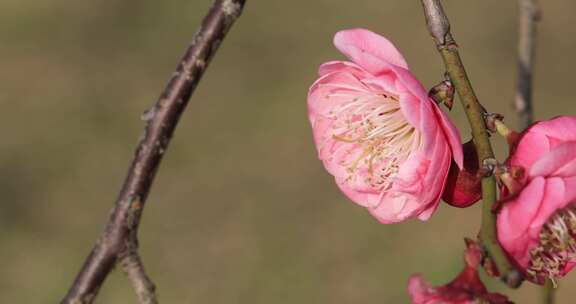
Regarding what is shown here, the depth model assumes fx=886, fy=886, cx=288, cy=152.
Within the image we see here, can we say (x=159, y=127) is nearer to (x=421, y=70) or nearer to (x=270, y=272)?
(x=270, y=272)

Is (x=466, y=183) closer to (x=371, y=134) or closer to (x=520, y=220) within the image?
(x=520, y=220)

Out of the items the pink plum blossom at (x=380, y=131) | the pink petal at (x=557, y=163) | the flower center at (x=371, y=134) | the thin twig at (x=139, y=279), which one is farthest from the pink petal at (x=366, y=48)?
the thin twig at (x=139, y=279)

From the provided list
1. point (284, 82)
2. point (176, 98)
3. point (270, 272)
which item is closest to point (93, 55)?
point (284, 82)

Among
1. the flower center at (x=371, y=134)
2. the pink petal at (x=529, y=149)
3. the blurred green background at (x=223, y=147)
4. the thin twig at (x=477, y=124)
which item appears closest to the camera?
the thin twig at (x=477, y=124)

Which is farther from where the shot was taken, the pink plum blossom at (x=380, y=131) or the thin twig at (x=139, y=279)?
the thin twig at (x=139, y=279)

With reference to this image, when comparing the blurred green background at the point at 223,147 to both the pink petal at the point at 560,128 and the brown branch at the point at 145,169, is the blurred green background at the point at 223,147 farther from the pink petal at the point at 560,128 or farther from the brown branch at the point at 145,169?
the pink petal at the point at 560,128

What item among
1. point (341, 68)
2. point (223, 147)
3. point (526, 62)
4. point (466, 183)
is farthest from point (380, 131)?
point (223, 147)

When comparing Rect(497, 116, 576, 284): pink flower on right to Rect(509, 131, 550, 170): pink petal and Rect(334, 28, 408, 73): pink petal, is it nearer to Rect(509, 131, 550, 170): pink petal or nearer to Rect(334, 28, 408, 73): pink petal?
Rect(509, 131, 550, 170): pink petal
